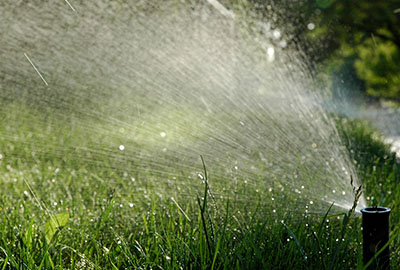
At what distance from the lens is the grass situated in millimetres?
1322

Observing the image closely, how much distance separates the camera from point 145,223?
1561 mm

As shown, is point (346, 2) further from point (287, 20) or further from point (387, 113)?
point (387, 113)

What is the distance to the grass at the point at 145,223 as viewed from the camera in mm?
1322

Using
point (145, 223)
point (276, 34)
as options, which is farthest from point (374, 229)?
point (276, 34)

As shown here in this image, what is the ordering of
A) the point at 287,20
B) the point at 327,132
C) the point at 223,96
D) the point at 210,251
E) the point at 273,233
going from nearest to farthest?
1. the point at 210,251
2. the point at 273,233
3. the point at 327,132
4. the point at 223,96
5. the point at 287,20

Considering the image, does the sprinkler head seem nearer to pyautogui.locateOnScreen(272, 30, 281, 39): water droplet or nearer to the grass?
the grass

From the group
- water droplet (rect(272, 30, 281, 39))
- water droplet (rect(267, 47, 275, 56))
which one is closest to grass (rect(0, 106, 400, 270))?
water droplet (rect(267, 47, 275, 56))

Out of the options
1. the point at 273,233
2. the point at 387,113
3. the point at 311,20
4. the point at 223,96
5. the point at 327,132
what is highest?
the point at 311,20

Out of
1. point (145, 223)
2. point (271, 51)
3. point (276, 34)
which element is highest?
point (276, 34)

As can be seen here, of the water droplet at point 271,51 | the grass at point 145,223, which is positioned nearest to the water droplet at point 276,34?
the water droplet at point 271,51

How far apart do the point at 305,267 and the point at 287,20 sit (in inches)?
191

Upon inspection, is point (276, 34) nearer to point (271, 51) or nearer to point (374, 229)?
point (271, 51)

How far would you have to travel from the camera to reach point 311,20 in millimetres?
5555

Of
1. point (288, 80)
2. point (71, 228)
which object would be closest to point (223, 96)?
point (288, 80)
